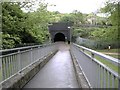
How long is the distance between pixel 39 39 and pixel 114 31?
6.94m

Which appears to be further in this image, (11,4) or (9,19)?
(11,4)

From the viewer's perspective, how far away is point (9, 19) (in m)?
13.0

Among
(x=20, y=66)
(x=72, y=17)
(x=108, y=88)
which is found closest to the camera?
(x=108, y=88)

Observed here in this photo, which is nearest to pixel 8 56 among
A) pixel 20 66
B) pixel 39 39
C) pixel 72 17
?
pixel 20 66

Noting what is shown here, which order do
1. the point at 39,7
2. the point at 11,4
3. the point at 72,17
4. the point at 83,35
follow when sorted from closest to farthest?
the point at 11,4, the point at 39,7, the point at 83,35, the point at 72,17

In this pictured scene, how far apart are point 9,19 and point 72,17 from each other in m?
80.8

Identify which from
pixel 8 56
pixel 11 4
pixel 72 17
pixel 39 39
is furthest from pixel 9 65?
pixel 72 17

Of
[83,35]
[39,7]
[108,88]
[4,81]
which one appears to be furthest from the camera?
[83,35]

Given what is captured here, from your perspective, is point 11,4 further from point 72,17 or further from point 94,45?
point 72,17

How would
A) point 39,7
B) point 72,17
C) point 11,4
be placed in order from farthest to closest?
1. point 72,17
2. point 39,7
3. point 11,4

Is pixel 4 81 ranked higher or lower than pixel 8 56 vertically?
lower

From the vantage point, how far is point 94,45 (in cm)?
5241

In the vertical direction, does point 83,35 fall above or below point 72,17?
below

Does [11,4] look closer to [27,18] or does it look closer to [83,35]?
[27,18]
